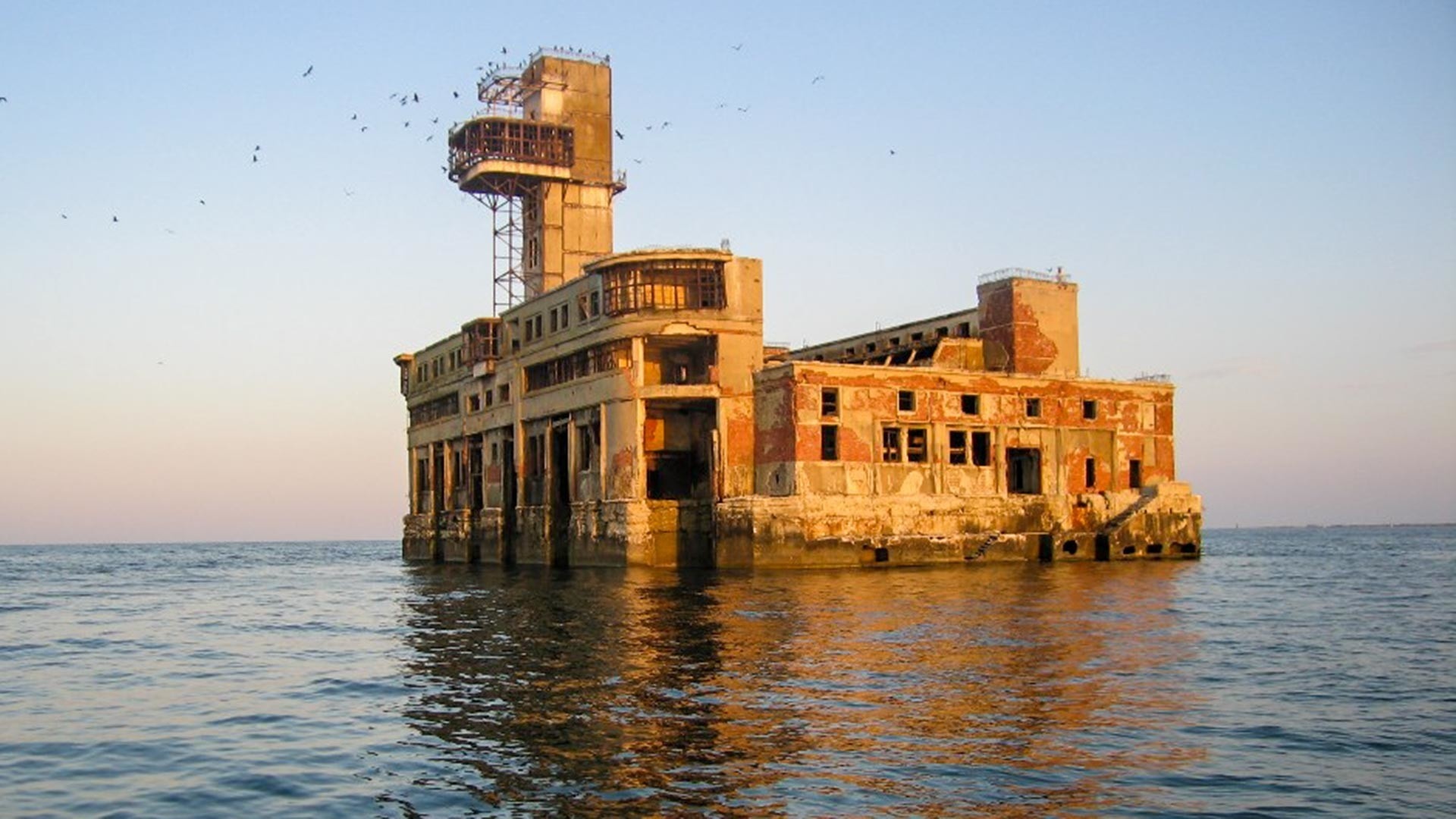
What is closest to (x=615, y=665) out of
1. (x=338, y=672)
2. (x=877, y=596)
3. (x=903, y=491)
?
(x=338, y=672)

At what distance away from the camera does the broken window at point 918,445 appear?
2741 inches

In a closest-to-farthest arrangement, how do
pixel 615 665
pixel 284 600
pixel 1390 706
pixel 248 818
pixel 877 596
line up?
1. pixel 248 818
2. pixel 1390 706
3. pixel 615 665
4. pixel 877 596
5. pixel 284 600

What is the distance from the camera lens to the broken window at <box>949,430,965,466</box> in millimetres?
70875

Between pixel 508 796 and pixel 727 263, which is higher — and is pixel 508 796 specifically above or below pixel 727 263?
below

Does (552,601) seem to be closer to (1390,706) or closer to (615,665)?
(615,665)

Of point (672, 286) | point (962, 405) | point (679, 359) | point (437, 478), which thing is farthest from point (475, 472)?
point (962, 405)

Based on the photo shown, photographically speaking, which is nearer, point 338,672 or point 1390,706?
point 1390,706

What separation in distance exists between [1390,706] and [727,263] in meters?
48.5

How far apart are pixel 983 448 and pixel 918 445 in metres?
4.32

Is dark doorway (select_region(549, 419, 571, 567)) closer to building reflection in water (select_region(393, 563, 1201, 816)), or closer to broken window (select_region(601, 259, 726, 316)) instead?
broken window (select_region(601, 259, 726, 316))

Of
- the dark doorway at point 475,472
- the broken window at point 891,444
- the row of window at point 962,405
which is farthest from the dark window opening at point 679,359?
the dark doorway at point 475,472

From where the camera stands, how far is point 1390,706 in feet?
73.9

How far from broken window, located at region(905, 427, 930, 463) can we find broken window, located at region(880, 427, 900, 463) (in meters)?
0.63

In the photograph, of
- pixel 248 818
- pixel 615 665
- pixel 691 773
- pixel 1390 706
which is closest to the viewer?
pixel 248 818
